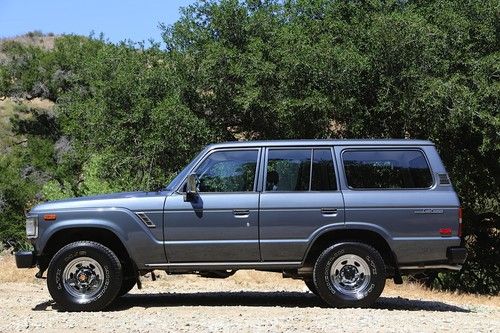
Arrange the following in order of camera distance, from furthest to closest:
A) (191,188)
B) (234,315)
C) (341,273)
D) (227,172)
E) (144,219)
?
1. (227,172)
2. (341,273)
3. (144,219)
4. (191,188)
5. (234,315)

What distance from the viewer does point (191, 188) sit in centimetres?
829

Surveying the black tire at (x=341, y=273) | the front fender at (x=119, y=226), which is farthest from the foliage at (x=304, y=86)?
the front fender at (x=119, y=226)

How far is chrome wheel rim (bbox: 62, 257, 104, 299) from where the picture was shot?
8.37m

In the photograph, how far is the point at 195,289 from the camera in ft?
37.4

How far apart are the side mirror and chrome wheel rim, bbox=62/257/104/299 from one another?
4.47 ft

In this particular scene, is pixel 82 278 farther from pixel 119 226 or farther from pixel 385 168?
pixel 385 168

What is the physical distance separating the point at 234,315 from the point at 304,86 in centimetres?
909

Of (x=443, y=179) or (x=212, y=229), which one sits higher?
(x=443, y=179)

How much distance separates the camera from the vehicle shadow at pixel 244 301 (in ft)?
29.3

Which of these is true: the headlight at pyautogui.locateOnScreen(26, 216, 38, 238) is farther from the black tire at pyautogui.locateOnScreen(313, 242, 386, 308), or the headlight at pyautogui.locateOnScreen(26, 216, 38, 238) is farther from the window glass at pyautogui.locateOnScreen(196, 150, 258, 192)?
the black tire at pyautogui.locateOnScreen(313, 242, 386, 308)

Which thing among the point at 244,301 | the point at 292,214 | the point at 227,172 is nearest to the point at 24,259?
the point at 227,172

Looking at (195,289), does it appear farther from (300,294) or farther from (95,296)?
(95,296)

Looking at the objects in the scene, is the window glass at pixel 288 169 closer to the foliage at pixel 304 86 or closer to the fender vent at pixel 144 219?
the fender vent at pixel 144 219

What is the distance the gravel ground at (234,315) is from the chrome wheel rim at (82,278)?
0.31 metres
